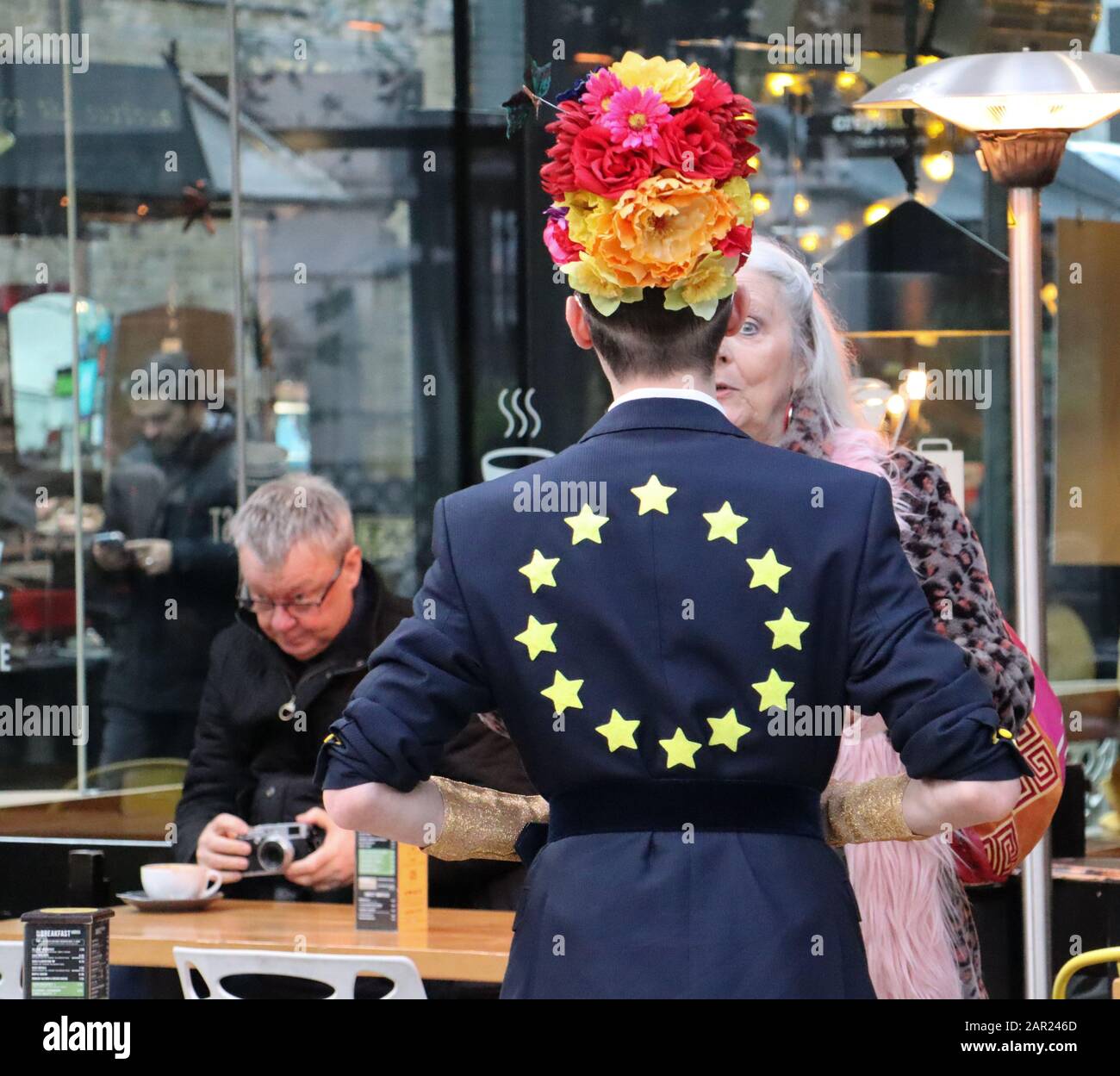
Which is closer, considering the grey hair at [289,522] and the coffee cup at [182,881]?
the coffee cup at [182,881]

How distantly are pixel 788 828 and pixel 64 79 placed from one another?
576 centimetres

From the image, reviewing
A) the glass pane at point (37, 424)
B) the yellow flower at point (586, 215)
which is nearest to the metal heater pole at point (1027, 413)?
the yellow flower at point (586, 215)

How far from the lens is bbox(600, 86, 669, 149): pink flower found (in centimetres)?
179

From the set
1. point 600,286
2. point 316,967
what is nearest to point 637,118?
point 600,286

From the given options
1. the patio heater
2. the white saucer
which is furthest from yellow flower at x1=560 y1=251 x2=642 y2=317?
the white saucer

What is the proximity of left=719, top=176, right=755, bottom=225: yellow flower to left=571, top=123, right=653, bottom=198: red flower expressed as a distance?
84 millimetres

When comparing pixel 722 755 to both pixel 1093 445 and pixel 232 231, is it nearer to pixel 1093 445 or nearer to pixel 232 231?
pixel 1093 445

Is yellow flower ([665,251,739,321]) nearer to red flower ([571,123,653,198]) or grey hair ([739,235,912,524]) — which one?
red flower ([571,123,653,198])

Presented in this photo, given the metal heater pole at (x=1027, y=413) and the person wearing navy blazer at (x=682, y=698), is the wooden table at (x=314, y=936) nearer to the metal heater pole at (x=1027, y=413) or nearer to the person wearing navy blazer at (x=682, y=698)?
the metal heater pole at (x=1027, y=413)

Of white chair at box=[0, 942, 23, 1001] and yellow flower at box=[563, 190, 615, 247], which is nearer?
yellow flower at box=[563, 190, 615, 247]

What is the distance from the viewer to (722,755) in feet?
5.66

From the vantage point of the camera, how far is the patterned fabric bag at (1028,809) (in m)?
2.47
